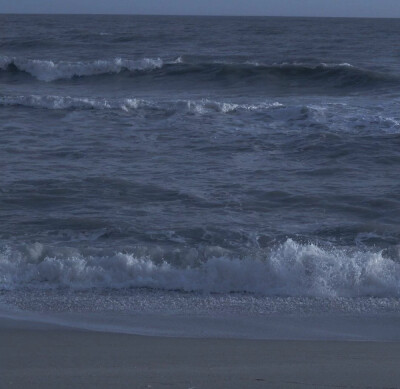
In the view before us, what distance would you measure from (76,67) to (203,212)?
61.8ft

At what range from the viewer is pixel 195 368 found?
410cm

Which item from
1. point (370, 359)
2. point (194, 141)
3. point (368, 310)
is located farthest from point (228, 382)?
point (194, 141)

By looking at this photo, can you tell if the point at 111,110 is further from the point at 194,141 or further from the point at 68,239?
the point at 68,239

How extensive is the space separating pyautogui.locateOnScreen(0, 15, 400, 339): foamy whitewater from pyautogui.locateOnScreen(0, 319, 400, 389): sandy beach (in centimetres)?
33

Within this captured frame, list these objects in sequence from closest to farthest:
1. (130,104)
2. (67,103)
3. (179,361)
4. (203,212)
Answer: (179,361), (203,212), (130,104), (67,103)

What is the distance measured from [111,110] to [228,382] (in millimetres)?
13294

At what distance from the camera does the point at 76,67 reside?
26.2 m

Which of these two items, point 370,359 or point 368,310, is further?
point 368,310

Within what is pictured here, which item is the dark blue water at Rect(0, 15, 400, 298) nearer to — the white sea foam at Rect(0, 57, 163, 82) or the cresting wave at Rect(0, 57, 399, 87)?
the cresting wave at Rect(0, 57, 399, 87)

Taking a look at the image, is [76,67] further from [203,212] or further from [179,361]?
[179,361]

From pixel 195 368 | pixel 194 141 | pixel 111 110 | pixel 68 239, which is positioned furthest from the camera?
pixel 111 110

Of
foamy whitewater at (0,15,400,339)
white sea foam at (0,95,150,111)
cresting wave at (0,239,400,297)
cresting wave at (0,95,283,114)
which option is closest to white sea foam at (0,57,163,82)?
foamy whitewater at (0,15,400,339)

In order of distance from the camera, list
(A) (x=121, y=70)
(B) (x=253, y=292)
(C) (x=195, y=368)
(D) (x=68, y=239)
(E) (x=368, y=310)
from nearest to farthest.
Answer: (C) (x=195, y=368)
(E) (x=368, y=310)
(B) (x=253, y=292)
(D) (x=68, y=239)
(A) (x=121, y=70)

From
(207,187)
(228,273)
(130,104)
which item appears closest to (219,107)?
(130,104)
